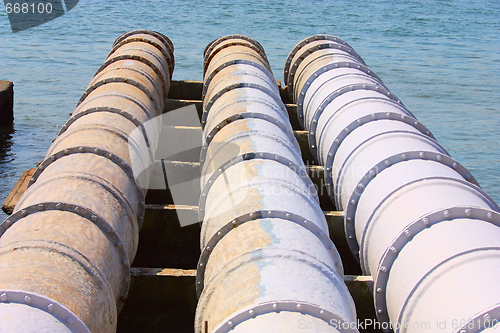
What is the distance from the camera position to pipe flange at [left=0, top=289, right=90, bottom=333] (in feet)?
12.0

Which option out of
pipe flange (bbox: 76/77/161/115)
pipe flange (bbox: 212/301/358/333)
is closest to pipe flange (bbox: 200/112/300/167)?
pipe flange (bbox: 76/77/161/115)

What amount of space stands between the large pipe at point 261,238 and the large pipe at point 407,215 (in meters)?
0.72

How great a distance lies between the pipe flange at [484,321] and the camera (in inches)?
156

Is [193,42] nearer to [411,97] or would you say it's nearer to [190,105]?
[411,97]

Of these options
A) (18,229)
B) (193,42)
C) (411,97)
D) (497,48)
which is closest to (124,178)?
(18,229)

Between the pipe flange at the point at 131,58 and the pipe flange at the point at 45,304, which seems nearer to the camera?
the pipe flange at the point at 45,304

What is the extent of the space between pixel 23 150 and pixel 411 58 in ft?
71.4

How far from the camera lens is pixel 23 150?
15125 mm

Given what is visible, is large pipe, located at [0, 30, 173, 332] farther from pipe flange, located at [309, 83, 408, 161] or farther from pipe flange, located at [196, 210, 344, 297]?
pipe flange, located at [309, 83, 408, 161]

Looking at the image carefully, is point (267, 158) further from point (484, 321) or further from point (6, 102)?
point (6, 102)

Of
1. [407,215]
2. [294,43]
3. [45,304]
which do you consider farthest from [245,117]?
[294,43]

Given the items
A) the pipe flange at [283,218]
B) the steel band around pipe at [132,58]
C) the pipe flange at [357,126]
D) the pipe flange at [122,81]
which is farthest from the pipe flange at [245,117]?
the steel band around pipe at [132,58]

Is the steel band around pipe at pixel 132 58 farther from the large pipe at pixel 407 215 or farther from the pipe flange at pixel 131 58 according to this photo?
the large pipe at pixel 407 215

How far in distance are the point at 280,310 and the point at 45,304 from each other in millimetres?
1739
